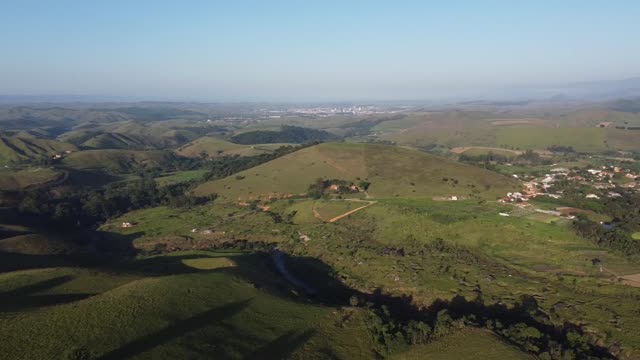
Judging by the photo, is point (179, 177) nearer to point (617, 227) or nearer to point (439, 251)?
point (439, 251)

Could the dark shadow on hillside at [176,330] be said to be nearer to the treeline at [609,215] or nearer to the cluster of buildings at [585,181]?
the treeline at [609,215]

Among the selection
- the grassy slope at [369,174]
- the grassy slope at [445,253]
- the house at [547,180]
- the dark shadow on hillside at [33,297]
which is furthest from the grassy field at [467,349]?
the house at [547,180]

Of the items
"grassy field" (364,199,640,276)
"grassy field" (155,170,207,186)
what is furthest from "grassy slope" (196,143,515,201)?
"grassy field" (155,170,207,186)

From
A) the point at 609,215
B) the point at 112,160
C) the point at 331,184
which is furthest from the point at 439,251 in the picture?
the point at 112,160

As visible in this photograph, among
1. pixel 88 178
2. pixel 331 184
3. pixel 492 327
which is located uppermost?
pixel 331 184

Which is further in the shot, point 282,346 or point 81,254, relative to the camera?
point 81,254

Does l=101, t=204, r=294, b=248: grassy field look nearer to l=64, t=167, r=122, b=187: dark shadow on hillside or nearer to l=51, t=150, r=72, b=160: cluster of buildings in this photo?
l=64, t=167, r=122, b=187: dark shadow on hillside

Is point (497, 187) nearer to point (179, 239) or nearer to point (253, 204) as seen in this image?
point (253, 204)
